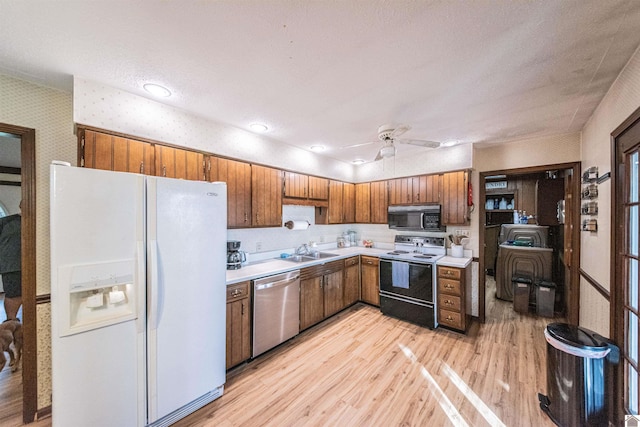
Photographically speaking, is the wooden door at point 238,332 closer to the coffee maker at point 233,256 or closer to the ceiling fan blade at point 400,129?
the coffee maker at point 233,256

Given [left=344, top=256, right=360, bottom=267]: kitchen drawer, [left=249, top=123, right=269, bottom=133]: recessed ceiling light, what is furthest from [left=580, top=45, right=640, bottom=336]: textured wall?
[left=249, top=123, right=269, bottom=133]: recessed ceiling light

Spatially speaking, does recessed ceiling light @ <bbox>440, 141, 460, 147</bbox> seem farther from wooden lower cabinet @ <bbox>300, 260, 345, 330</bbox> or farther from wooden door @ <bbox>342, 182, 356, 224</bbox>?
wooden lower cabinet @ <bbox>300, 260, 345, 330</bbox>

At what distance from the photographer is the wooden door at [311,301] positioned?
297 cm

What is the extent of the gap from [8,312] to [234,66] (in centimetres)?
342

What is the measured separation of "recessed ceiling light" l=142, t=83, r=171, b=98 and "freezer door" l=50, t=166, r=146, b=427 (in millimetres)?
842

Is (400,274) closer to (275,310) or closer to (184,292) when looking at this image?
(275,310)

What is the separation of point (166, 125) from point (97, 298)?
155 cm

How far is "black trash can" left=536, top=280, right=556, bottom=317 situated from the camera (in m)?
3.57

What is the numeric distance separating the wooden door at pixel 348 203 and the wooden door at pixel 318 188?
51 cm

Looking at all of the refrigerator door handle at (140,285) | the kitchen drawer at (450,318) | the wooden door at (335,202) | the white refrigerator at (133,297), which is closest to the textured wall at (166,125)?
the white refrigerator at (133,297)

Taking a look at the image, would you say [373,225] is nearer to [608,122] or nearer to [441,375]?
[441,375]

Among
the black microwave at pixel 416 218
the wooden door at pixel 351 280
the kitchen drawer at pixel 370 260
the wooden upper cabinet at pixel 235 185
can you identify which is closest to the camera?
the wooden upper cabinet at pixel 235 185

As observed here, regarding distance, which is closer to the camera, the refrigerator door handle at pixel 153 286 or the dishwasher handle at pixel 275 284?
the refrigerator door handle at pixel 153 286

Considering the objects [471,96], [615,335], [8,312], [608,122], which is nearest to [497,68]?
[471,96]
